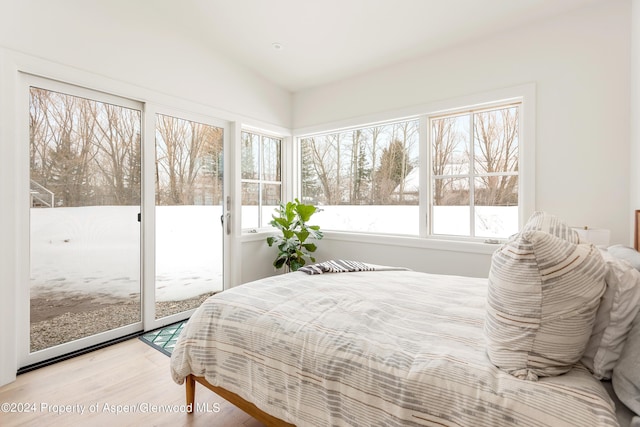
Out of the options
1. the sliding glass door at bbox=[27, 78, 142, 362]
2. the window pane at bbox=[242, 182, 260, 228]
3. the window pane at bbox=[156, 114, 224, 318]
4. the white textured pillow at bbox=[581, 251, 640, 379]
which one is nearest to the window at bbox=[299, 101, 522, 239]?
the window pane at bbox=[242, 182, 260, 228]

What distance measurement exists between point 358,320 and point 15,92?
2611 millimetres

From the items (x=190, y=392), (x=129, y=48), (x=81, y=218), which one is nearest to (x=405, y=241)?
(x=190, y=392)

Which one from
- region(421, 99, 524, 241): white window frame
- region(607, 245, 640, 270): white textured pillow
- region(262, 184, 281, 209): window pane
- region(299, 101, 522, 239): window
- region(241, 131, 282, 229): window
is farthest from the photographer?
region(262, 184, 281, 209): window pane

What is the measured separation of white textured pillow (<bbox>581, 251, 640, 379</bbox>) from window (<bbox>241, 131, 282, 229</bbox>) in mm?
3373

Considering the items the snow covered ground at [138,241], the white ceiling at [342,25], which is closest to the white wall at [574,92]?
the white ceiling at [342,25]

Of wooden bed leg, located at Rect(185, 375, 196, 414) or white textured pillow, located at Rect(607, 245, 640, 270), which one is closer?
white textured pillow, located at Rect(607, 245, 640, 270)

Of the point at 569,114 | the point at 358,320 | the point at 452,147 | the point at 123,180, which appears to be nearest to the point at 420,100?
the point at 452,147

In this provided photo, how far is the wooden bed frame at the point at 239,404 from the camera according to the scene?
1.29 meters

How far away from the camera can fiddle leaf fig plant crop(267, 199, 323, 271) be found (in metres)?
3.73

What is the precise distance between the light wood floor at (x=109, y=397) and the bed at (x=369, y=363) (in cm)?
19

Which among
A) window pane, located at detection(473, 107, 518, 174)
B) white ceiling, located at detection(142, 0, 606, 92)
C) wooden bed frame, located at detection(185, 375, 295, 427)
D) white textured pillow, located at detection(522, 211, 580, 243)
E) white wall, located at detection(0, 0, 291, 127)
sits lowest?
wooden bed frame, located at detection(185, 375, 295, 427)

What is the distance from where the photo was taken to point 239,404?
1.42m

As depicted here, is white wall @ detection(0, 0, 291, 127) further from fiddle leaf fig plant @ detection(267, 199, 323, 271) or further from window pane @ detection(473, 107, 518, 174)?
window pane @ detection(473, 107, 518, 174)

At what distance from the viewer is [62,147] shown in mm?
2254
